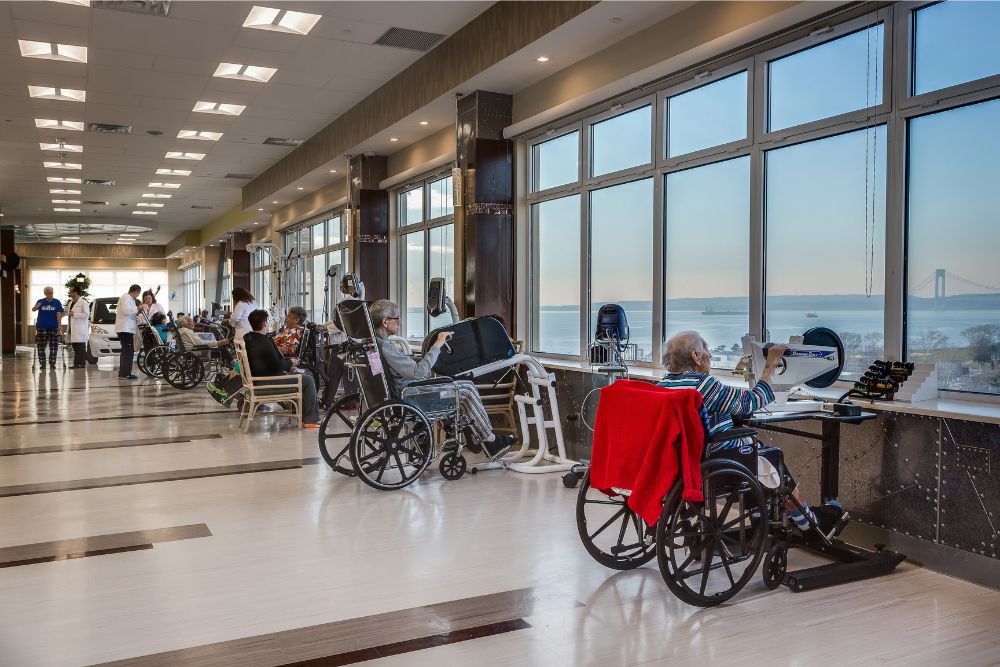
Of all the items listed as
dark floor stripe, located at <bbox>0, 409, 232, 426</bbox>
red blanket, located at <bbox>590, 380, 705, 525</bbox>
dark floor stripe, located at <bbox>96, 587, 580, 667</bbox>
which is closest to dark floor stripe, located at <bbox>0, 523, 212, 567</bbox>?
dark floor stripe, located at <bbox>96, 587, 580, 667</bbox>

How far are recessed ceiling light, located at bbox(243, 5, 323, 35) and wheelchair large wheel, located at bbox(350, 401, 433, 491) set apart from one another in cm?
373

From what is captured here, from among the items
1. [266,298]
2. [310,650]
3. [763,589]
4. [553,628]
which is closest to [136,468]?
[310,650]

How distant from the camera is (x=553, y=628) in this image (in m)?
3.06

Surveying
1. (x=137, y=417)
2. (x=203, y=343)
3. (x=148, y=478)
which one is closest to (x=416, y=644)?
(x=148, y=478)

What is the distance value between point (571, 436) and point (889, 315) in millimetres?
2873

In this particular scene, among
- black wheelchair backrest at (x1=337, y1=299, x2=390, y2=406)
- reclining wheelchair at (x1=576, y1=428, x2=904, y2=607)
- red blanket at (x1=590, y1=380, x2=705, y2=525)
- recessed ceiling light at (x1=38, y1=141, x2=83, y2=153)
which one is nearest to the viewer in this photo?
red blanket at (x1=590, y1=380, x2=705, y2=525)

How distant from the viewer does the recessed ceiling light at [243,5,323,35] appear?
6.99 m

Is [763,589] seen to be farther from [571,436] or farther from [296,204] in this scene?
[296,204]

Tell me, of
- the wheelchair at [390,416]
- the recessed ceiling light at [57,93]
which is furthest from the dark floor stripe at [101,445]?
the recessed ceiling light at [57,93]

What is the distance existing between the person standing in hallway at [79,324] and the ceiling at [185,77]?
7.43 ft

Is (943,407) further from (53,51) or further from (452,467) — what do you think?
(53,51)

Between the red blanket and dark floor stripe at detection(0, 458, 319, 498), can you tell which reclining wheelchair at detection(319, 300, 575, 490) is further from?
the red blanket

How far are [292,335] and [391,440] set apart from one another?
4.02 metres

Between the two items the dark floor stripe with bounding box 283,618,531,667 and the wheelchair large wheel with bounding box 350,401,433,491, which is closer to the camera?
the dark floor stripe with bounding box 283,618,531,667
